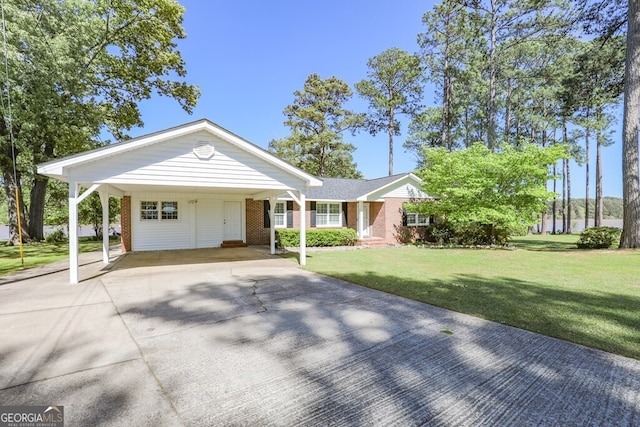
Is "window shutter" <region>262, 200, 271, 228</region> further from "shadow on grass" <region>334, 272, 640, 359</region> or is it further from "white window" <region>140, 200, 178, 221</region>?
"shadow on grass" <region>334, 272, 640, 359</region>

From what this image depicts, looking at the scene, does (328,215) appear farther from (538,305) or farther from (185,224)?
(538,305)

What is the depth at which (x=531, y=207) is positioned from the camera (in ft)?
48.4

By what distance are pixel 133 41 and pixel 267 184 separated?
14.9 m

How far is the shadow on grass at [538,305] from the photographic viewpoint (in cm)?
400

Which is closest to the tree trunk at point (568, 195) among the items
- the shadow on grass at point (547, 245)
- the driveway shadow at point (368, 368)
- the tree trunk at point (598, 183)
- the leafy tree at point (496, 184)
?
the tree trunk at point (598, 183)

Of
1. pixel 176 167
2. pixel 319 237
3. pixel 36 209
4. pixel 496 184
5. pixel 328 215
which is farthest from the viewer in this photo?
pixel 328 215

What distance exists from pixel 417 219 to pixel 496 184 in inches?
205

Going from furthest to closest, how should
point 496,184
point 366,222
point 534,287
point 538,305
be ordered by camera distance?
point 366,222 → point 496,184 → point 534,287 → point 538,305

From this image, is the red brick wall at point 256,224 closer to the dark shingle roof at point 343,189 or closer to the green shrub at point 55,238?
the dark shingle roof at point 343,189

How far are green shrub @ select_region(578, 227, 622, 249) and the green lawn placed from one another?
2.40m

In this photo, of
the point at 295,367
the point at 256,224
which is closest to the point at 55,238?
the point at 256,224

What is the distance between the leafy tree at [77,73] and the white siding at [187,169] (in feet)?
27.2

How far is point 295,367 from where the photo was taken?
315 cm

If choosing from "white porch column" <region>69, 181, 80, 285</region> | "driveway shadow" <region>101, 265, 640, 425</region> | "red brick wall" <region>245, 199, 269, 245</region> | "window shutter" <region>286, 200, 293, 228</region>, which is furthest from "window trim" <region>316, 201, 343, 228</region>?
"driveway shadow" <region>101, 265, 640, 425</region>
